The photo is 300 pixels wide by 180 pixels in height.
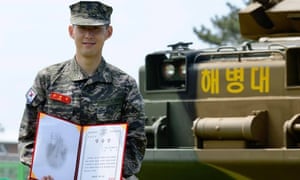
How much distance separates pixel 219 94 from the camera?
823 centimetres

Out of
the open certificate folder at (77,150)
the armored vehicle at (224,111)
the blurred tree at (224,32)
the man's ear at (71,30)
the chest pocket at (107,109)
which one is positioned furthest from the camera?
the blurred tree at (224,32)

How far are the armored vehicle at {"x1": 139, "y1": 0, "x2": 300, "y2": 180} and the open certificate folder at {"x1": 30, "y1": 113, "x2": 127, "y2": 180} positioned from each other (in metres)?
3.32

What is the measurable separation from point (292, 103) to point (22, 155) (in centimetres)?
376

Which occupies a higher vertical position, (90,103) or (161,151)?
(90,103)

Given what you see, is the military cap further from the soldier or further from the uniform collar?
the uniform collar

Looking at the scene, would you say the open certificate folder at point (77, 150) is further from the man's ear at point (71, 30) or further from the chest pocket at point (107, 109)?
the man's ear at point (71, 30)

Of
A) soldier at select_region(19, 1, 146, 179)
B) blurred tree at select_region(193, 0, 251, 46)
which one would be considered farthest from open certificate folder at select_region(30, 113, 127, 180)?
blurred tree at select_region(193, 0, 251, 46)

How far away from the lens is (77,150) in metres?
4.21

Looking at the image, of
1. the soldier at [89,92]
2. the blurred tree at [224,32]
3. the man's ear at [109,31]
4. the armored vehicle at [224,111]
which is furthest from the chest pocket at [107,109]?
the blurred tree at [224,32]

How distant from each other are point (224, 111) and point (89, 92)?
3.79 meters

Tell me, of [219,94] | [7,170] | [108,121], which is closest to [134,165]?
[108,121]

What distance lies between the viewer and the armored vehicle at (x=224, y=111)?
7535 mm

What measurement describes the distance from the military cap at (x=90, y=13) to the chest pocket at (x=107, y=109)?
1.05 ft

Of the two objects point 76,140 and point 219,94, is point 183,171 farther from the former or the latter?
point 76,140
